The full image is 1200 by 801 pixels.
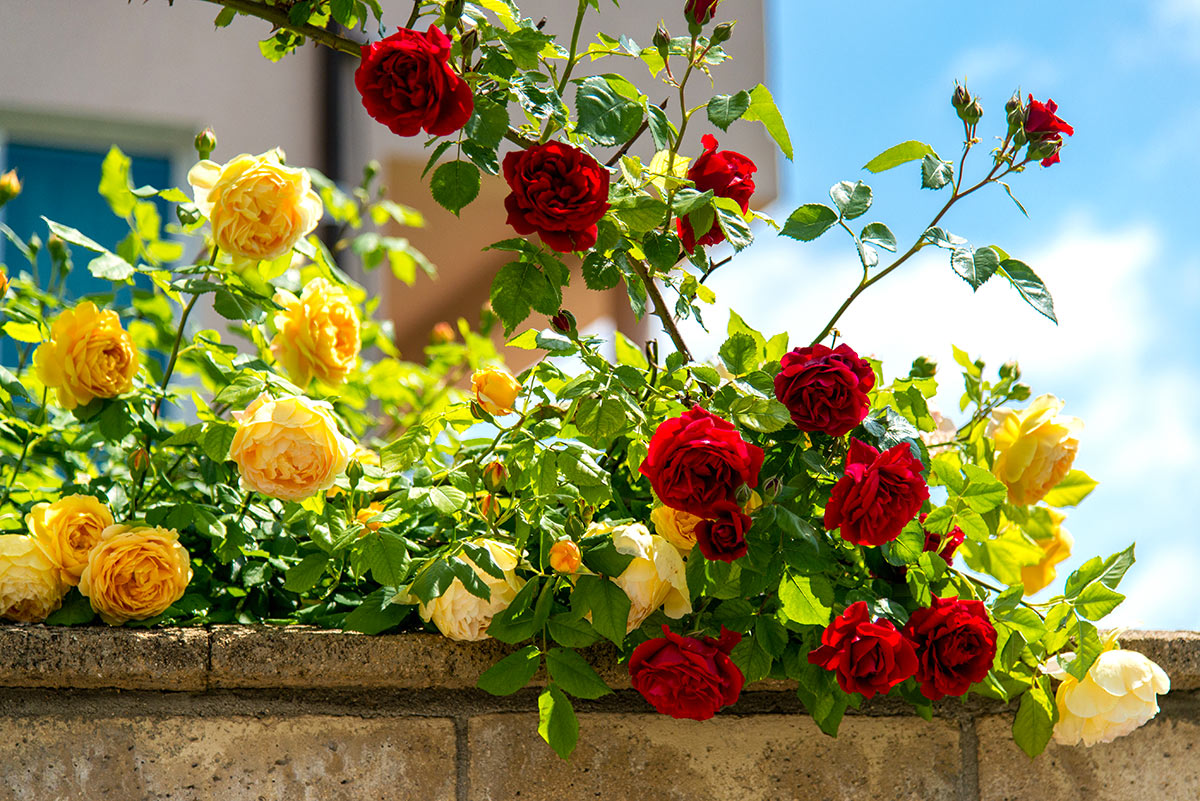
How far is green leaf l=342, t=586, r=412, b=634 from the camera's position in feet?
3.58

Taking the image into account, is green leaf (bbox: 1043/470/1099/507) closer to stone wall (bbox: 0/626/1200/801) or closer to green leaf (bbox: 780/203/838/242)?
stone wall (bbox: 0/626/1200/801)

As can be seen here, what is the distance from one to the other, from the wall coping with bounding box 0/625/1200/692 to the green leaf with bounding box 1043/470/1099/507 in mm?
616

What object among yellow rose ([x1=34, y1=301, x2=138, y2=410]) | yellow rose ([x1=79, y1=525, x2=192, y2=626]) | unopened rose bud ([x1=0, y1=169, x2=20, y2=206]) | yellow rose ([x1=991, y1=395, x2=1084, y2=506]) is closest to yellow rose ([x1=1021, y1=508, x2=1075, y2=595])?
yellow rose ([x1=991, y1=395, x2=1084, y2=506])

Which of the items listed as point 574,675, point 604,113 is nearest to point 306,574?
point 574,675

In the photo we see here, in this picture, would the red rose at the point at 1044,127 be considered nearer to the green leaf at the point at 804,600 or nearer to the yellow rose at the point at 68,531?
the green leaf at the point at 804,600

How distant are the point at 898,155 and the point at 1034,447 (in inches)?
15.7

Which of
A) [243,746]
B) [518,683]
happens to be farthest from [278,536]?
[518,683]

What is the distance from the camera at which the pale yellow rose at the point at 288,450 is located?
1.08 meters

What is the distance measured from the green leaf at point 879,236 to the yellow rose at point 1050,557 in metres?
0.51

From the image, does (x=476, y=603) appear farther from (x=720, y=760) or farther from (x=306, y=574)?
(x=720, y=760)

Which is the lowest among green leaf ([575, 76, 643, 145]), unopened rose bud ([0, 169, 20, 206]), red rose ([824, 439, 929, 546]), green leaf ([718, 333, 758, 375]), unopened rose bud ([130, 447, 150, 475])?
red rose ([824, 439, 929, 546])

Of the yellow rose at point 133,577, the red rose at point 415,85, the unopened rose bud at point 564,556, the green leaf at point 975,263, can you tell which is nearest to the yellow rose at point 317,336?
the yellow rose at point 133,577

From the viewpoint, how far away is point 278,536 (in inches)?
51.4

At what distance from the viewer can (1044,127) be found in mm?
1076
